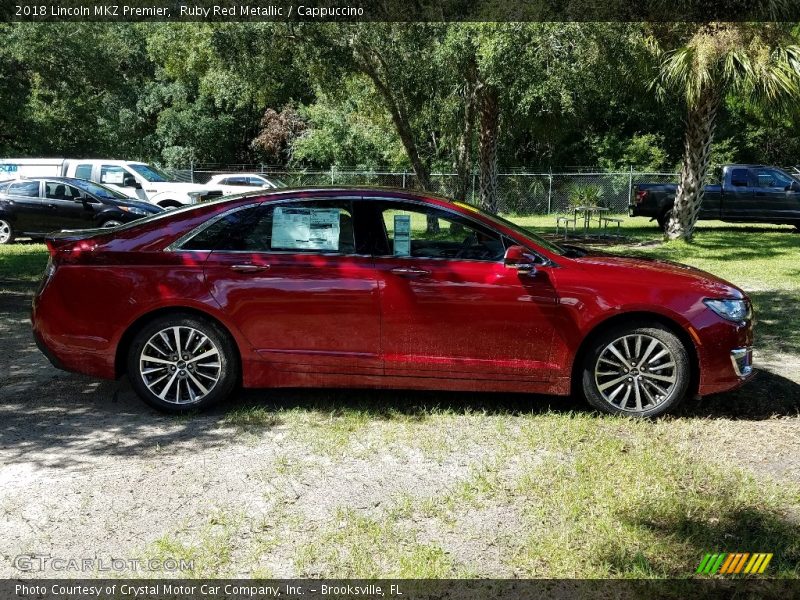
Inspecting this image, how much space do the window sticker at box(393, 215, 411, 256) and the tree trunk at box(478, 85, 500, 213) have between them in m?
13.8

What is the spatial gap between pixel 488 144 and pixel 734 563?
17.2 meters

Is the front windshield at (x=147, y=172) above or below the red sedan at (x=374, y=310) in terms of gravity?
above

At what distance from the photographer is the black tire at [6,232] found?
16812 mm

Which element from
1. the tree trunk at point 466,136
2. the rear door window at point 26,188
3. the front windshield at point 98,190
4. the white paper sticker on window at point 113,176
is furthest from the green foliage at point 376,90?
the rear door window at point 26,188

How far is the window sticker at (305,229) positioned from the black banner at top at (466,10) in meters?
10.0

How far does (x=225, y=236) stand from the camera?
18.0 ft

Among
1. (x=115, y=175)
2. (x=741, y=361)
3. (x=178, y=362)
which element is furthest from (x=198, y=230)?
(x=115, y=175)

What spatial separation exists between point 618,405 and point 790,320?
15.1 feet

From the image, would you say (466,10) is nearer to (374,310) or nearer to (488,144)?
(488,144)

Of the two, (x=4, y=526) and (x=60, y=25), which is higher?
(x=60, y=25)

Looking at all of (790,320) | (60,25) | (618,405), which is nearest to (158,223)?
(618,405)

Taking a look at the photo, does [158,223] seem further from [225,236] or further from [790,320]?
[790,320]

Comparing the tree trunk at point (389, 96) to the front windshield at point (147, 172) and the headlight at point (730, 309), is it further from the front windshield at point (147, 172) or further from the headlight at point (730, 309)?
the headlight at point (730, 309)

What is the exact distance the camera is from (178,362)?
5402 mm
